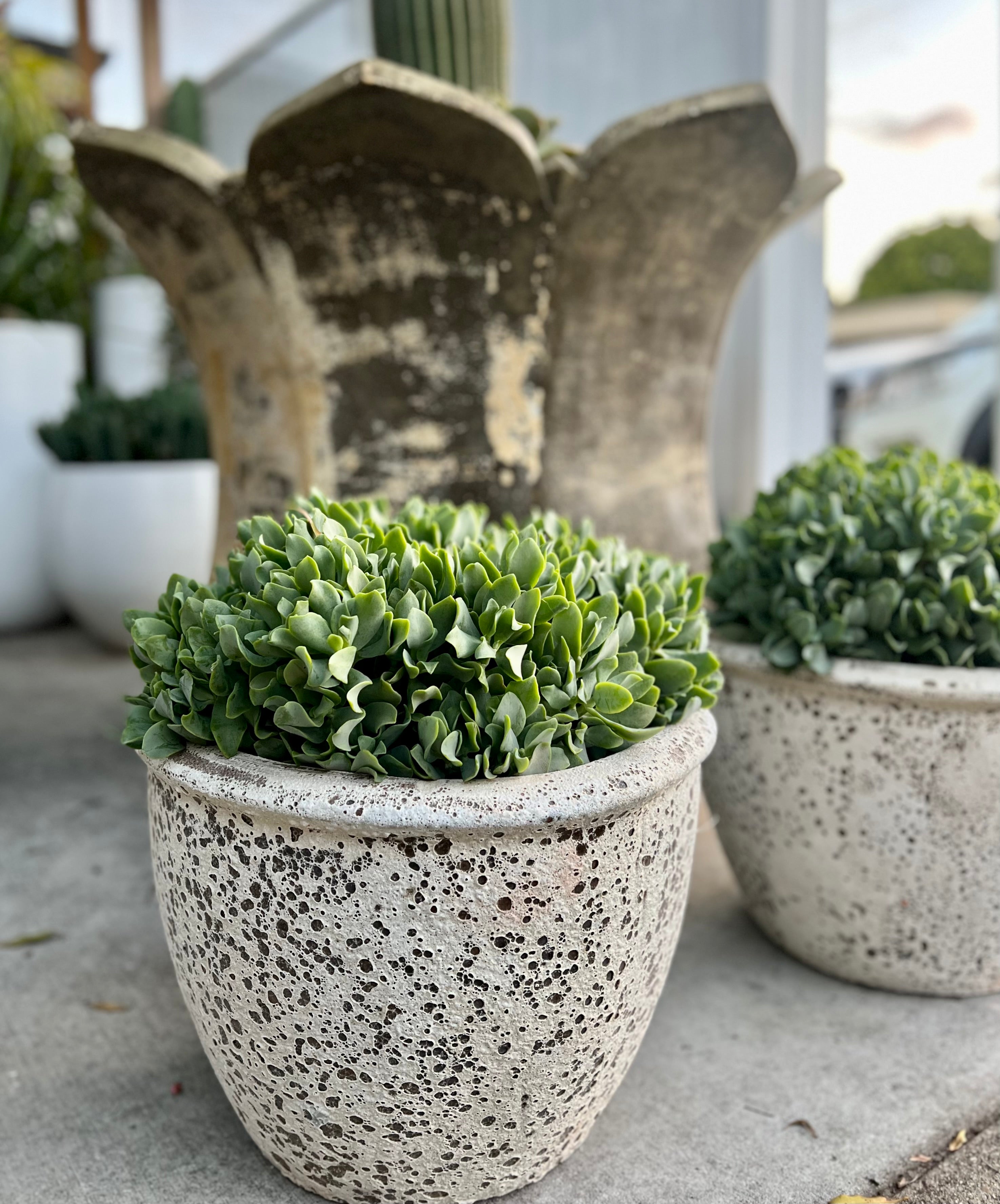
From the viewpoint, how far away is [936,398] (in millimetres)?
5840

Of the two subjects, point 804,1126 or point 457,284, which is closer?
point 804,1126

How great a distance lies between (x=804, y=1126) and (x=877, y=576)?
710 millimetres

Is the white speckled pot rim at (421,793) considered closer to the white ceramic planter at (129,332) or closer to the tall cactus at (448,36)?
the tall cactus at (448,36)

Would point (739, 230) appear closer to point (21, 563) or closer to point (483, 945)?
point (483, 945)

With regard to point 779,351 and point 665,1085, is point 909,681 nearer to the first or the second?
point 665,1085

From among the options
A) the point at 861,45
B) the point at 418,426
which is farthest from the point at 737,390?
the point at 418,426

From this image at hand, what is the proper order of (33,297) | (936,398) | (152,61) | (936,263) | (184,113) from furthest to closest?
(936,263) → (184,113) → (152,61) → (936,398) → (33,297)

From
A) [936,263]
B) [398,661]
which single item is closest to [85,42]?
[398,661]

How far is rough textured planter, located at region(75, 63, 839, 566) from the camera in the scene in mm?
1652

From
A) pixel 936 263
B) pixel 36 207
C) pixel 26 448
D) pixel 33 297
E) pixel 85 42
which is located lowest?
pixel 26 448

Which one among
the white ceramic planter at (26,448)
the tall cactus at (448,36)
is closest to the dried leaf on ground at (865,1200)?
the tall cactus at (448,36)

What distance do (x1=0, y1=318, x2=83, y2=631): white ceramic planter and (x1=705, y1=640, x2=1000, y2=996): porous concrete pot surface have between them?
3.12m

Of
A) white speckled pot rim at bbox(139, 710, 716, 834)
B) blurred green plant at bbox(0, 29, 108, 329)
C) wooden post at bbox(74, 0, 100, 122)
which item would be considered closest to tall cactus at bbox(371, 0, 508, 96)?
white speckled pot rim at bbox(139, 710, 716, 834)

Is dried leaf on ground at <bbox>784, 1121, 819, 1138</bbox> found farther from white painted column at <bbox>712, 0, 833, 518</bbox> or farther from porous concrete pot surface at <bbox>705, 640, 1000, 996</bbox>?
white painted column at <bbox>712, 0, 833, 518</bbox>
